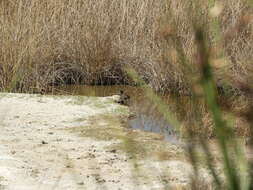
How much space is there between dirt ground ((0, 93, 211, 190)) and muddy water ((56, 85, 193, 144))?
174 mm

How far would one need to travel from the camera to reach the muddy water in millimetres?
6216

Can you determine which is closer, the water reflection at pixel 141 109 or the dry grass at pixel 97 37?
the water reflection at pixel 141 109

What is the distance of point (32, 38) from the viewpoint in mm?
7805

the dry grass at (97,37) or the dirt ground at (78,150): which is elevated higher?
the dry grass at (97,37)

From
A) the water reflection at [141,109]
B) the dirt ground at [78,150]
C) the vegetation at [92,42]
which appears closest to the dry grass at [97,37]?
the vegetation at [92,42]

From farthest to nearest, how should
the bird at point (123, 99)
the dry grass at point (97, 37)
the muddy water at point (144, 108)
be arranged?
1. the dry grass at point (97, 37)
2. the bird at point (123, 99)
3. the muddy water at point (144, 108)

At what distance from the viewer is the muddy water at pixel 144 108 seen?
245 inches

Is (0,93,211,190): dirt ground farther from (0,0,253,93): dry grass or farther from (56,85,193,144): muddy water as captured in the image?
(0,0,253,93): dry grass

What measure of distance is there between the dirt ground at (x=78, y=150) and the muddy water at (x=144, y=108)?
174 millimetres

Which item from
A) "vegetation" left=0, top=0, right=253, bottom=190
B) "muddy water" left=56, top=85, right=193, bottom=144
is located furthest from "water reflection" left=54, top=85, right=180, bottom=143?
"vegetation" left=0, top=0, right=253, bottom=190

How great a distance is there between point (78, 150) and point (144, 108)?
2.13m

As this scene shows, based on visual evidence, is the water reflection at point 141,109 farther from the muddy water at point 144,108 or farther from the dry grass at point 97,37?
the dry grass at point 97,37

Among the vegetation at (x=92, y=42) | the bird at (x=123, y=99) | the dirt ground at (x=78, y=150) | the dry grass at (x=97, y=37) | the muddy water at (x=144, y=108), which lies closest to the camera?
the dirt ground at (x=78, y=150)

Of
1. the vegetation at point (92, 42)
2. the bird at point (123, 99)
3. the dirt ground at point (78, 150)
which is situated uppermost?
the vegetation at point (92, 42)
